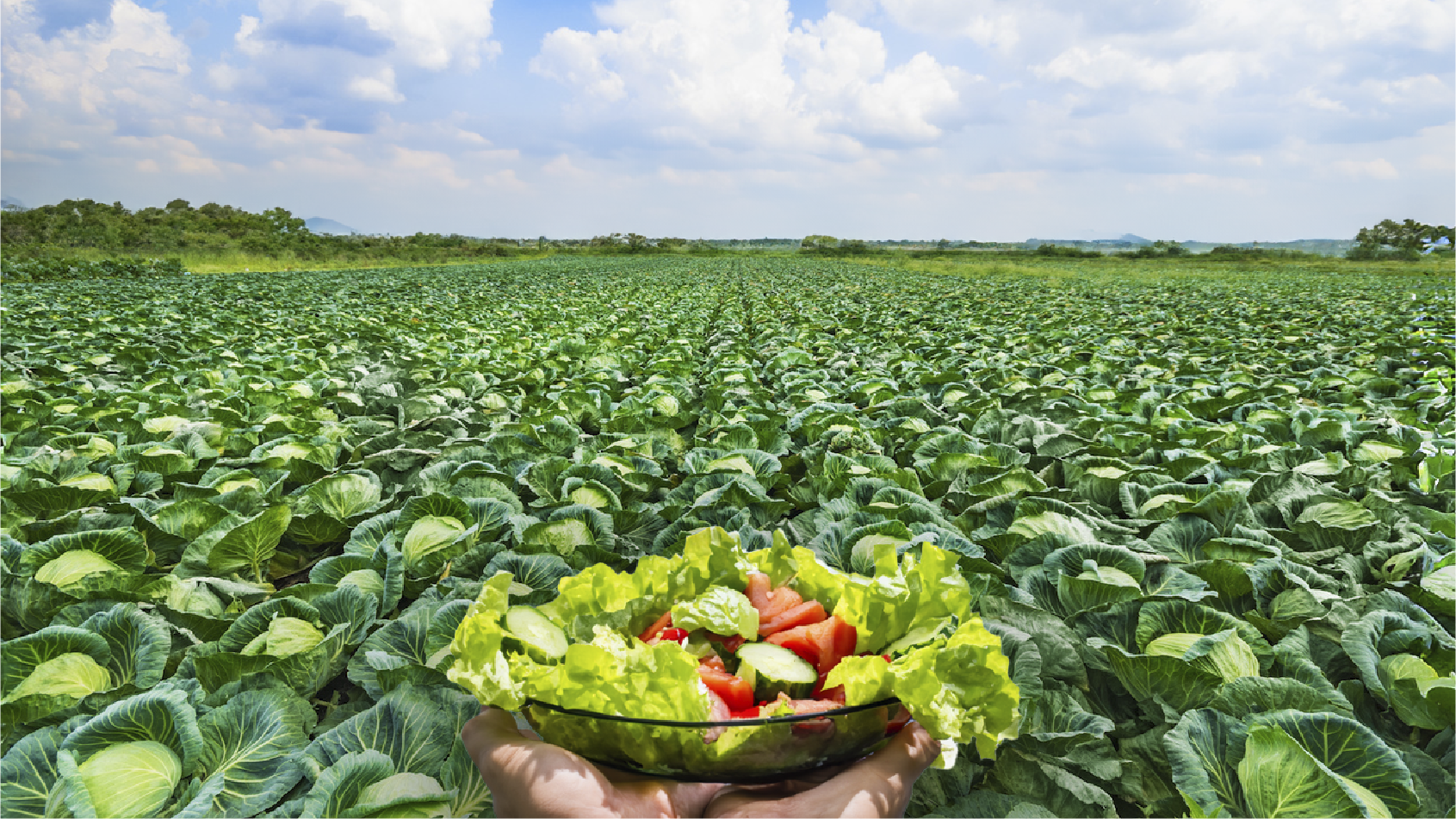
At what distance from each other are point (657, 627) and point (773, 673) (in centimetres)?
31

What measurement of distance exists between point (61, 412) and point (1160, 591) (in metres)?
6.25

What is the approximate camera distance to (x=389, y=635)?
185 cm

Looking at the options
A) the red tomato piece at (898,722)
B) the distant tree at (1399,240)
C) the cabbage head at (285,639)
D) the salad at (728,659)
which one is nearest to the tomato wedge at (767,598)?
the salad at (728,659)

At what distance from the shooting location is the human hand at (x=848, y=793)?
1.11m

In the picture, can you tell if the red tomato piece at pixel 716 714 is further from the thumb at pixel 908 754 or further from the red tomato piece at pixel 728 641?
the thumb at pixel 908 754

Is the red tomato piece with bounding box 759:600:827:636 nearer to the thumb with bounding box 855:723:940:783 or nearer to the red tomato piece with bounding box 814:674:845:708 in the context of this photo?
the red tomato piece with bounding box 814:674:845:708

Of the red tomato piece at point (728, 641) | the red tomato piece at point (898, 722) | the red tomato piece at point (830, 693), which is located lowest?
the red tomato piece at point (898, 722)

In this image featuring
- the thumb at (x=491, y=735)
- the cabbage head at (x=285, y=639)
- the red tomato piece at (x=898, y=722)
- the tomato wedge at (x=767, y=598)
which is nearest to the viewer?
the thumb at (x=491, y=735)

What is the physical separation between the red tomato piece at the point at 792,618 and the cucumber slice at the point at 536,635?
432 millimetres

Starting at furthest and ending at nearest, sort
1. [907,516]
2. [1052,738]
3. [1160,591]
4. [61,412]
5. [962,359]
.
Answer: [962,359]
[61,412]
[907,516]
[1160,591]
[1052,738]

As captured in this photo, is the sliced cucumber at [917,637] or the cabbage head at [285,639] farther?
the cabbage head at [285,639]

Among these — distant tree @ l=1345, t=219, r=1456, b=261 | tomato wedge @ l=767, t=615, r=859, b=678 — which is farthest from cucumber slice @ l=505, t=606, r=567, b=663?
distant tree @ l=1345, t=219, r=1456, b=261

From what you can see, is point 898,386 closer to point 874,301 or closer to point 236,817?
point 236,817

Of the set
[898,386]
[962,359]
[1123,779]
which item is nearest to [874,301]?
[962,359]
